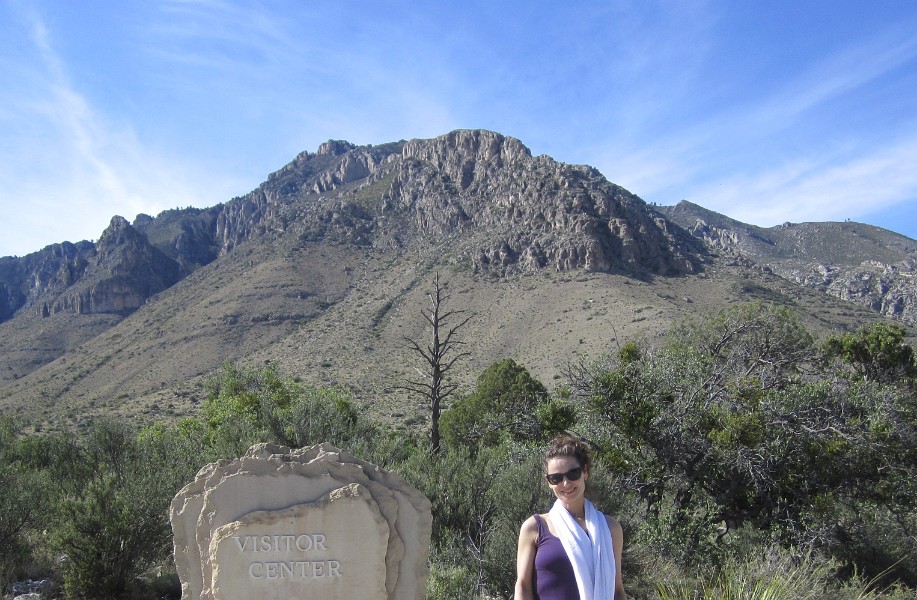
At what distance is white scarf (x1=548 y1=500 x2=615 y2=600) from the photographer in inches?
148

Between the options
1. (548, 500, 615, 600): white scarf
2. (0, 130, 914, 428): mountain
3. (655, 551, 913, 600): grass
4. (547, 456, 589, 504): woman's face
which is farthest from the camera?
(0, 130, 914, 428): mountain

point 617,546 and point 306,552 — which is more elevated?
point 617,546

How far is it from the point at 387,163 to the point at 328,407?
117 m

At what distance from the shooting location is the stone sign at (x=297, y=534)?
5.09 m

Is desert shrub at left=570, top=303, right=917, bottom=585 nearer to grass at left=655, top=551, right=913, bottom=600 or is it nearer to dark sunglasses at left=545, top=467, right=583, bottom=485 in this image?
grass at left=655, top=551, right=913, bottom=600

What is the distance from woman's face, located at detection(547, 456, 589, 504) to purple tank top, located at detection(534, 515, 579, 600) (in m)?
0.28

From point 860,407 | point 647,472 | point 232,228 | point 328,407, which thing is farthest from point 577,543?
point 232,228

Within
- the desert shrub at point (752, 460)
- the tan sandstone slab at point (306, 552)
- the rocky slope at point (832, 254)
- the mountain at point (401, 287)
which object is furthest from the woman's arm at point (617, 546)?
the rocky slope at point (832, 254)

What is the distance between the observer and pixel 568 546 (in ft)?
12.5

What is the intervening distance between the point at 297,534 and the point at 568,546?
2502 millimetres

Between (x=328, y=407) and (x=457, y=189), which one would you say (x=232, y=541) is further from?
(x=457, y=189)

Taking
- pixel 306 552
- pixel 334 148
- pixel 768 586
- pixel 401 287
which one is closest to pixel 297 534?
pixel 306 552

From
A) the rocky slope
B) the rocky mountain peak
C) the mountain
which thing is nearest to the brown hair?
the mountain

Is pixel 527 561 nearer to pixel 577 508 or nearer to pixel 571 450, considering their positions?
pixel 577 508
